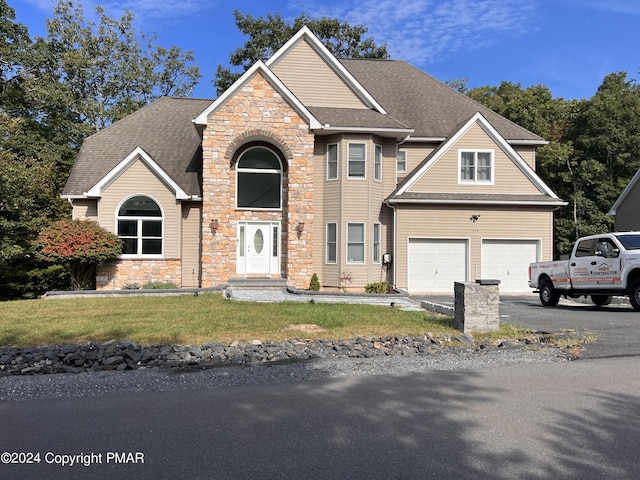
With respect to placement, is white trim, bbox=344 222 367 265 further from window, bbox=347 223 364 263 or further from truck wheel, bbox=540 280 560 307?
truck wheel, bbox=540 280 560 307

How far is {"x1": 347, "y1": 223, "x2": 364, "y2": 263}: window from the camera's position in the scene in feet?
67.7

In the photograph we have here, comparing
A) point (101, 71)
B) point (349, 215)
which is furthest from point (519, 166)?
point (101, 71)

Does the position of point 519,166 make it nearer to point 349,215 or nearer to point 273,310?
point 349,215

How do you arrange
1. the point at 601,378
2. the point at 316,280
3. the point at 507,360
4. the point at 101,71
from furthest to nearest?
the point at 101,71 → the point at 316,280 → the point at 507,360 → the point at 601,378

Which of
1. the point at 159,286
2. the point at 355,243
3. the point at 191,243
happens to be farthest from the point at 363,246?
the point at 159,286

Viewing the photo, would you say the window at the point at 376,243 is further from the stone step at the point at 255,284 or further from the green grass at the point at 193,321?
the green grass at the point at 193,321

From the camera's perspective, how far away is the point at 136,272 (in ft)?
65.6

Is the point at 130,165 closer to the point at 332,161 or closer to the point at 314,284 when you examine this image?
the point at 332,161

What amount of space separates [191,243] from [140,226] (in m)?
2.11

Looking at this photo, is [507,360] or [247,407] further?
[507,360]

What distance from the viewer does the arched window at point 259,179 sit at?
20875mm

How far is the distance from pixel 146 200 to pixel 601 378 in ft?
57.9

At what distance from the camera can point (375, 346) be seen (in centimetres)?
880

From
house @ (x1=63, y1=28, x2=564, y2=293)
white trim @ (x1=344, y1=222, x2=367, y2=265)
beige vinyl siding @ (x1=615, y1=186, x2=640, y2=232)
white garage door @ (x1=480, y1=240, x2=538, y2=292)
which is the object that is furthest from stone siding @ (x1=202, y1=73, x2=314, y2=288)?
beige vinyl siding @ (x1=615, y1=186, x2=640, y2=232)
